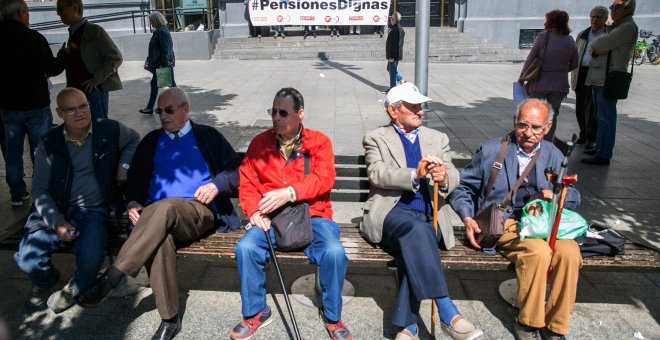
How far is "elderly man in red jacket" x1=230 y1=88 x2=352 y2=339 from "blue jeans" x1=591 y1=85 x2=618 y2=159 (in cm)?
415

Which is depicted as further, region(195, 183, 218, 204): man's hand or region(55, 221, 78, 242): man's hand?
region(195, 183, 218, 204): man's hand

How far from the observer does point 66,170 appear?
354 centimetres

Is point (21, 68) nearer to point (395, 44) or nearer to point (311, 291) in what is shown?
point (311, 291)

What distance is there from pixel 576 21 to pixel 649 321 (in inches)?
756

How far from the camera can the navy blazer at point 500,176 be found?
3.42m

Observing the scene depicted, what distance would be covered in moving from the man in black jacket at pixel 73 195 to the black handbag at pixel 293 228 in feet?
3.66

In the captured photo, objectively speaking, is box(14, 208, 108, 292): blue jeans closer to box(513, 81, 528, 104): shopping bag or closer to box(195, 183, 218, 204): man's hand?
box(195, 183, 218, 204): man's hand

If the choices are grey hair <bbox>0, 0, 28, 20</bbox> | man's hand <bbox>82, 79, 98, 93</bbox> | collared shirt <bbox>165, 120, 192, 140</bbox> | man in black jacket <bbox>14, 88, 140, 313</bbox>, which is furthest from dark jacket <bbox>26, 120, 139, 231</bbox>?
man's hand <bbox>82, 79, 98, 93</bbox>

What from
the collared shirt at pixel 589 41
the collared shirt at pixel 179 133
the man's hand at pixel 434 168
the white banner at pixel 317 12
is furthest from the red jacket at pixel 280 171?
the white banner at pixel 317 12

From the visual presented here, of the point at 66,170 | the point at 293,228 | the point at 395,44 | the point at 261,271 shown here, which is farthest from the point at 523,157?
the point at 395,44

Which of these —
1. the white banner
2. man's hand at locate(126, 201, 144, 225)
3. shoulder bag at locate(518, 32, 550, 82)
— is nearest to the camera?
man's hand at locate(126, 201, 144, 225)

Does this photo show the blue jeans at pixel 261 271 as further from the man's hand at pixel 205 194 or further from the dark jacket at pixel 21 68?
the dark jacket at pixel 21 68

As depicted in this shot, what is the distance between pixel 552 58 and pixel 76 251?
5.43m

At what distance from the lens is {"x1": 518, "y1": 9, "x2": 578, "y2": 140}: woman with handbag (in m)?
6.23
